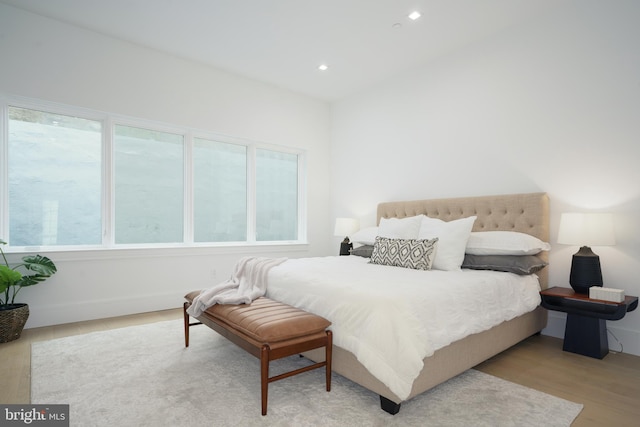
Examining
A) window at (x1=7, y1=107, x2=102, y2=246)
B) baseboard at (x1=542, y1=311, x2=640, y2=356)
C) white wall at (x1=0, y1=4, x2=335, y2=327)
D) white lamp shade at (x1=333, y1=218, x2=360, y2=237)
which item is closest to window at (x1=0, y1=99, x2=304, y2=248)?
window at (x1=7, y1=107, x2=102, y2=246)

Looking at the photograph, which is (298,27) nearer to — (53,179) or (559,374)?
(53,179)

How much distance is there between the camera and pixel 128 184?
4.10 m

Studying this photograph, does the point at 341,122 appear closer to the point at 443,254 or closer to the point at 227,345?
the point at 443,254

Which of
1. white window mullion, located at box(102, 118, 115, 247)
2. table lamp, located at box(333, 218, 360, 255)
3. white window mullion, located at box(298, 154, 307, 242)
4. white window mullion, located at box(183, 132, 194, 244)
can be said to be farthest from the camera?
white window mullion, located at box(298, 154, 307, 242)

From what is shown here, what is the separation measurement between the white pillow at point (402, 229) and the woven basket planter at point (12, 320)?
338cm

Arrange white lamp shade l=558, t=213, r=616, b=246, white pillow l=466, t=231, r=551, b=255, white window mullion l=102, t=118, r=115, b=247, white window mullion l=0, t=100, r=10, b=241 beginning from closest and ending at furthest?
white lamp shade l=558, t=213, r=616, b=246
white pillow l=466, t=231, r=551, b=255
white window mullion l=0, t=100, r=10, b=241
white window mullion l=102, t=118, r=115, b=247

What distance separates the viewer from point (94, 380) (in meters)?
2.30

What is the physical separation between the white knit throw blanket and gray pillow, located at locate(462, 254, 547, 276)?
1.72m

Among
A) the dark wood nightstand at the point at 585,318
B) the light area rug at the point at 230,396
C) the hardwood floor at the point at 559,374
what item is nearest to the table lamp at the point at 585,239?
the dark wood nightstand at the point at 585,318

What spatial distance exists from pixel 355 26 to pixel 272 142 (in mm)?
2099

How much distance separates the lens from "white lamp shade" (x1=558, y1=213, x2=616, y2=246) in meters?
2.77

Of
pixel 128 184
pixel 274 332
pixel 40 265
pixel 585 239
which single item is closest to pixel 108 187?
pixel 128 184

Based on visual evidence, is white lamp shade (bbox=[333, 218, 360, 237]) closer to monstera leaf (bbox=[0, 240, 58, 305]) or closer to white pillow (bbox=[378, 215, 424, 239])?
white pillow (bbox=[378, 215, 424, 239])

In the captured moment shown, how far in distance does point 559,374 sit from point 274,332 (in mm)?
2030
